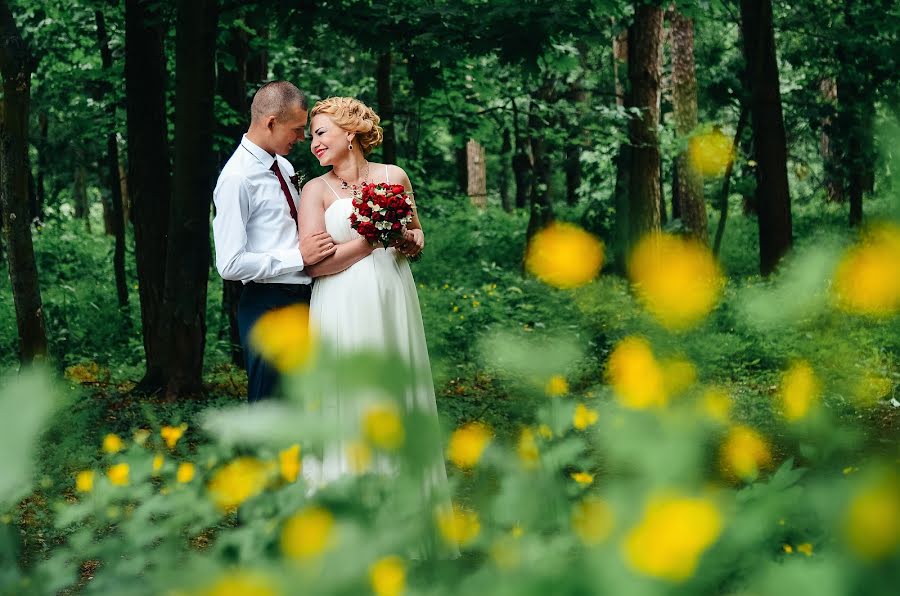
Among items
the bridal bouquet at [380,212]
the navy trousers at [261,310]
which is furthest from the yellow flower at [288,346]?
the navy trousers at [261,310]

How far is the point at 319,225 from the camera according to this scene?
4234mm

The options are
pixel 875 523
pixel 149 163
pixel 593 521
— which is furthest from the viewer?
pixel 149 163

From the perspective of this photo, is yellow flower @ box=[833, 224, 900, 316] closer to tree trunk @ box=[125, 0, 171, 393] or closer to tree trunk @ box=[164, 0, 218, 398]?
tree trunk @ box=[164, 0, 218, 398]

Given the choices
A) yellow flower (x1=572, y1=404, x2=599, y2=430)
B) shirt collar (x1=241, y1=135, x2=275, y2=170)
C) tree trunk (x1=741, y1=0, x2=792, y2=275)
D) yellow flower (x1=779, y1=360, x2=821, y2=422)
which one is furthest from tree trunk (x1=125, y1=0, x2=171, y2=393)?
tree trunk (x1=741, y1=0, x2=792, y2=275)

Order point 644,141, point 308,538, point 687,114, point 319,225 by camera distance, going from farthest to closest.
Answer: point 687,114 < point 644,141 < point 319,225 < point 308,538

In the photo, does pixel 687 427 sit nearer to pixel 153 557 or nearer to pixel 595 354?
pixel 153 557

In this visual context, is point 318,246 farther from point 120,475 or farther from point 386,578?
point 386,578

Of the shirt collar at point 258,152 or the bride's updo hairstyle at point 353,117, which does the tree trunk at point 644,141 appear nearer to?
the bride's updo hairstyle at point 353,117

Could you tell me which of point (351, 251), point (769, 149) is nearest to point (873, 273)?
point (351, 251)

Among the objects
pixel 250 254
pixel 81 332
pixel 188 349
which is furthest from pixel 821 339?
pixel 81 332

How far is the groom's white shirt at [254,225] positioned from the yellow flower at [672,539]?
126 inches

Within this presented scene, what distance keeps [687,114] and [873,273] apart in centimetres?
1499

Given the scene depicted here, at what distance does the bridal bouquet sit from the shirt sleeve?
1.28 feet

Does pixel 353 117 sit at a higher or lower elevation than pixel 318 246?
higher
